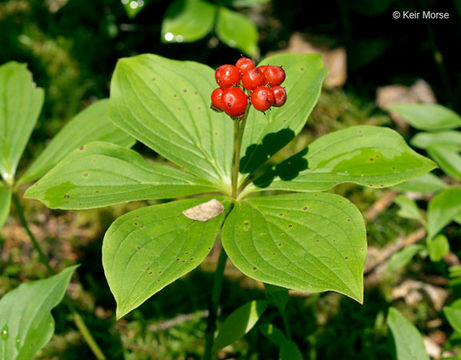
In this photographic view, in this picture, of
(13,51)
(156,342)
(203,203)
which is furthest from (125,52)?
(203,203)

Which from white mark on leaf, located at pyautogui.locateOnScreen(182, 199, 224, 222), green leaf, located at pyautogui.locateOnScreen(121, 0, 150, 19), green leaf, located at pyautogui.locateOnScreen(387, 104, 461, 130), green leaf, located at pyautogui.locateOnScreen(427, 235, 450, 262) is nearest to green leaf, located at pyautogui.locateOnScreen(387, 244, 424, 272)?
green leaf, located at pyautogui.locateOnScreen(427, 235, 450, 262)

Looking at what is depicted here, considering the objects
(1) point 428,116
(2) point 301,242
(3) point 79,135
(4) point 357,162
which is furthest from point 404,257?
(3) point 79,135

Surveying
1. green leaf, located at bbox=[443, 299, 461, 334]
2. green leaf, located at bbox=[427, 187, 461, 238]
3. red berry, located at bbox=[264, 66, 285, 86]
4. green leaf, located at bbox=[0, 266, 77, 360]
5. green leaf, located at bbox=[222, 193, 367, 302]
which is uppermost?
red berry, located at bbox=[264, 66, 285, 86]

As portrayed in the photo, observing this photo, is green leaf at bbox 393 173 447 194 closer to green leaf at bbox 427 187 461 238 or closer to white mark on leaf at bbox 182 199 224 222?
green leaf at bbox 427 187 461 238

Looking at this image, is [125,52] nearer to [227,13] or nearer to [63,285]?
[227,13]

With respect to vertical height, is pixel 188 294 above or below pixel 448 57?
below
